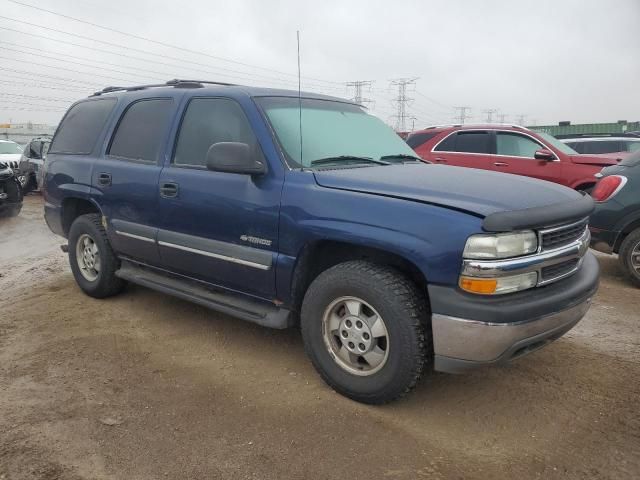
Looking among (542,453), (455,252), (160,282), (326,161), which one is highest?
(326,161)

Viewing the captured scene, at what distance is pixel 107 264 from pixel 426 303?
3162 mm

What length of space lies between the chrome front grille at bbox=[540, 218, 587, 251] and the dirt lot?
3.23 ft

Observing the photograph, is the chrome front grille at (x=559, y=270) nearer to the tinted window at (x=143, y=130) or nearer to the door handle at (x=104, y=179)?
the tinted window at (x=143, y=130)

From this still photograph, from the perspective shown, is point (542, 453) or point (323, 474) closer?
point (323, 474)

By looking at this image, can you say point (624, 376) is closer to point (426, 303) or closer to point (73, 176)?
point (426, 303)

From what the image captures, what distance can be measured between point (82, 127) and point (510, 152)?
7140mm

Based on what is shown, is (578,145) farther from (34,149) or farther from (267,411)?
(34,149)

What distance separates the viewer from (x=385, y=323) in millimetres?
2865

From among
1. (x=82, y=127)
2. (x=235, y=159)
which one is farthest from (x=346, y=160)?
(x=82, y=127)

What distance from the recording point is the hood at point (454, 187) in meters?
2.77

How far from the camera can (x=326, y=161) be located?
3.53m

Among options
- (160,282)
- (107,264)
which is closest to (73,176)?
(107,264)

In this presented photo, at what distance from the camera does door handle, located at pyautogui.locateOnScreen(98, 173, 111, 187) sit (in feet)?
14.9

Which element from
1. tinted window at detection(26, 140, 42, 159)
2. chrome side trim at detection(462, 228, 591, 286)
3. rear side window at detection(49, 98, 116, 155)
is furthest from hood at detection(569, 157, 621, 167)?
tinted window at detection(26, 140, 42, 159)
